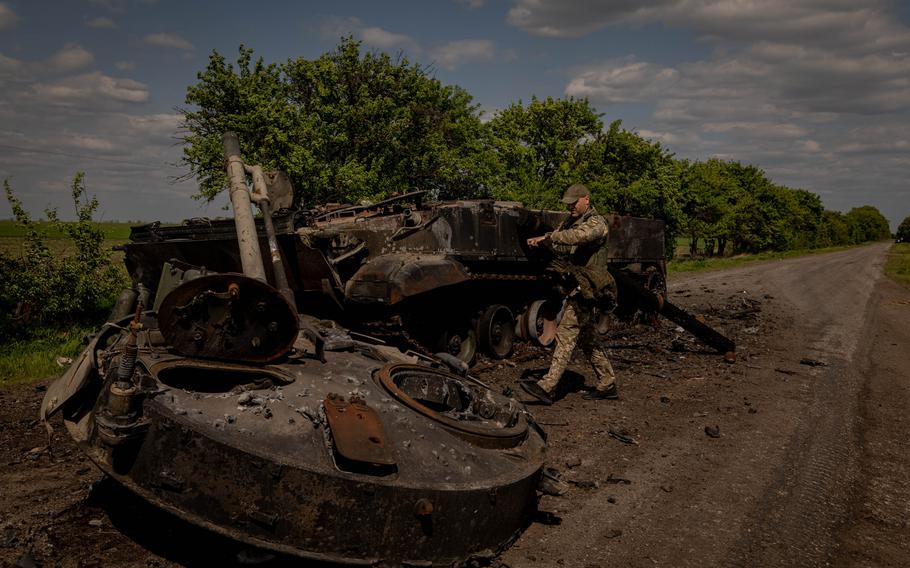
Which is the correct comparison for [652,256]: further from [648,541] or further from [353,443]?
[353,443]

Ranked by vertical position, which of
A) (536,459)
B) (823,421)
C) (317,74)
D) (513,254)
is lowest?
(823,421)

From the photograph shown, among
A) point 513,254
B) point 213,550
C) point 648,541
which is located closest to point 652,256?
point 513,254

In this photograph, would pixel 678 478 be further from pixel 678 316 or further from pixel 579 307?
pixel 678 316

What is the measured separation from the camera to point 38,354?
972 centimetres

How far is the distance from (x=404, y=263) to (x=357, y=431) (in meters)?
5.10

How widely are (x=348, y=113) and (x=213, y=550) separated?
19.6 meters

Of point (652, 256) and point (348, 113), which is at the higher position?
point (348, 113)

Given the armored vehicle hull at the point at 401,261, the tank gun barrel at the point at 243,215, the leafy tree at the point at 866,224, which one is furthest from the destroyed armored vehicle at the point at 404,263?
the leafy tree at the point at 866,224

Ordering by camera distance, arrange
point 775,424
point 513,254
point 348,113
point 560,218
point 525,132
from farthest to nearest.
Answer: point 525,132
point 348,113
point 560,218
point 513,254
point 775,424

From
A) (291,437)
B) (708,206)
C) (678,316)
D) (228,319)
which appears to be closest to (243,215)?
(228,319)

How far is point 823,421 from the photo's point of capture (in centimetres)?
667

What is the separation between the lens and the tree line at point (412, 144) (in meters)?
19.1

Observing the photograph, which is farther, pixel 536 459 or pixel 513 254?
pixel 513 254

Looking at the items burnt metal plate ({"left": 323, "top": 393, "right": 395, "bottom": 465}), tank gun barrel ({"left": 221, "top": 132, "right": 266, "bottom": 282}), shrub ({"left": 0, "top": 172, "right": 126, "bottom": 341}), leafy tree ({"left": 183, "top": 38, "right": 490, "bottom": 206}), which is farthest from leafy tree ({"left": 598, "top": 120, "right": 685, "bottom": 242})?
burnt metal plate ({"left": 323, "top": 393, "right": 395, "bottom": 465})
